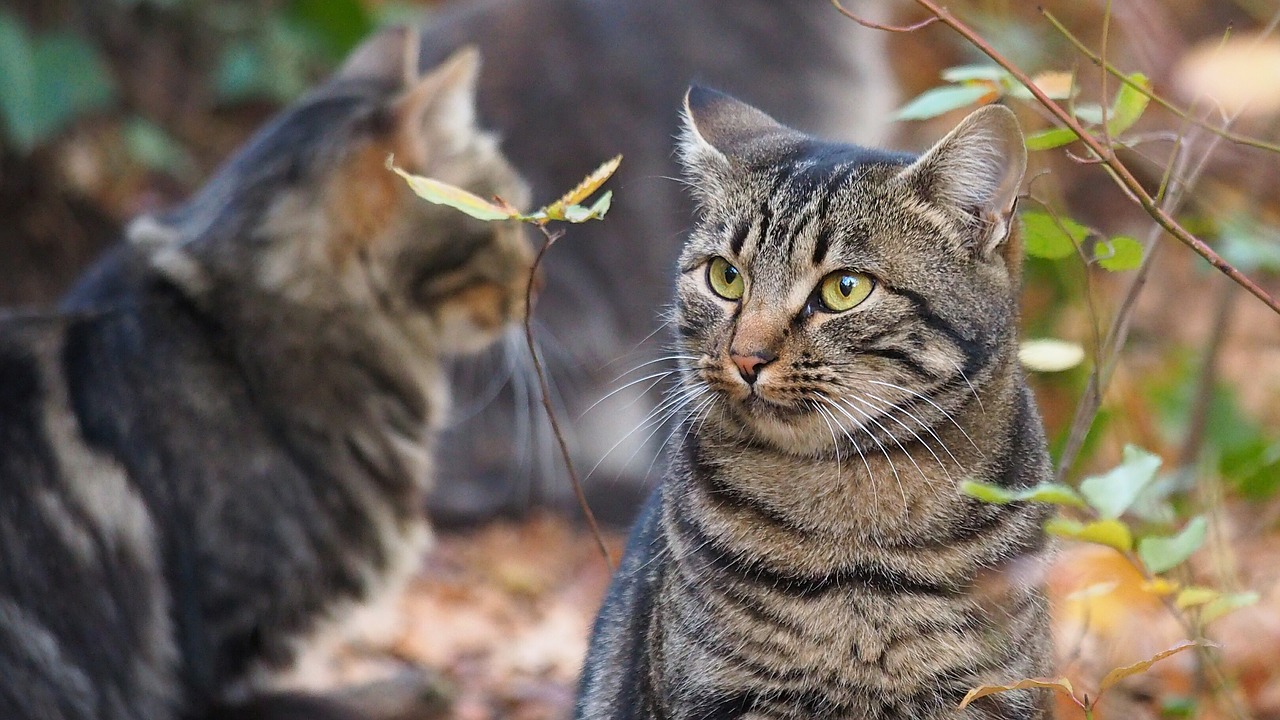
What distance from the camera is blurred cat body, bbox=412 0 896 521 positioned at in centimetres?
394

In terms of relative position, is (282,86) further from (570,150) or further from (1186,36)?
(1186,36)

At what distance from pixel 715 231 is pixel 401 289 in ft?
4.14

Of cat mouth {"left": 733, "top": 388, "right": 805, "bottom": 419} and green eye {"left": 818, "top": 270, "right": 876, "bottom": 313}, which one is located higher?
green eye {"left": 818, "top": 270, "right": 876, "bottom": 313}

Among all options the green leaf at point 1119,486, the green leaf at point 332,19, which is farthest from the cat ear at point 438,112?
the green leaf at point 332,19

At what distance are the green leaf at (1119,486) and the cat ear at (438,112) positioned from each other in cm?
185

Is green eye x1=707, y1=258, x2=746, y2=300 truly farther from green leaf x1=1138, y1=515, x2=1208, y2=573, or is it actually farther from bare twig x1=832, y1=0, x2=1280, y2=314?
green leaf x1=1138, y1=515, x2=1208, y2=573

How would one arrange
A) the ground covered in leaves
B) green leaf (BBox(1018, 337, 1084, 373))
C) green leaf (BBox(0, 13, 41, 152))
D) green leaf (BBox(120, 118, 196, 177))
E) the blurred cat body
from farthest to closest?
green leaf (BBox(120, 118, 196, 177)) → green leaf (BBox(0, 13, 41, 152)) → the blurred cat body → the ground covered in leaves → green leaf (BBox(1018, 337, 1084, 373))

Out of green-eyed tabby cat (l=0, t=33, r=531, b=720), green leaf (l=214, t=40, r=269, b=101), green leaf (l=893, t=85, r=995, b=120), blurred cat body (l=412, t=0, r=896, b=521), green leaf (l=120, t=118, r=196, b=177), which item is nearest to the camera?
green leaf (l=893, t=85, r=995, b=120)

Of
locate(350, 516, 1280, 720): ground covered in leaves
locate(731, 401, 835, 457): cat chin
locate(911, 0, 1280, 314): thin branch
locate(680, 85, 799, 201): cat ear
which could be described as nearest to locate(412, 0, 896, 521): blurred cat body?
locate(350, 516, 1280, 720): ground covered in leaves

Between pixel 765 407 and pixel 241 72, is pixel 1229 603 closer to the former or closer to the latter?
pixel 765 407

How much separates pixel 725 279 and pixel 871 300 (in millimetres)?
225

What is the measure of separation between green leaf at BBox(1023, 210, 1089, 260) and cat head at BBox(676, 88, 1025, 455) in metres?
0.11

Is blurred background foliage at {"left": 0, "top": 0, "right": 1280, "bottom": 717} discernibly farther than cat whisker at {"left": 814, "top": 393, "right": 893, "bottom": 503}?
Yes

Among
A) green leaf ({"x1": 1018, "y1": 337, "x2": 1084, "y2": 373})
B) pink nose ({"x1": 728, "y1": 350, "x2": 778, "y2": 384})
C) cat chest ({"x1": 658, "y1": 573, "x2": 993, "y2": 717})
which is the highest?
green leaf ({"x1": 1018, "y1": 337, "x2": 1084, "y2": 373})
